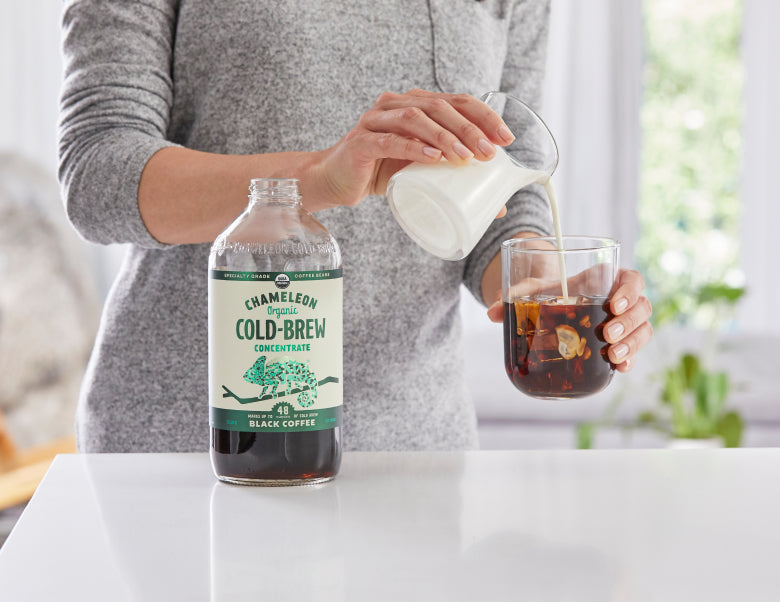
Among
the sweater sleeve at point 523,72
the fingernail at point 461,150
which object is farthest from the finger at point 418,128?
the sweater sleeve at point 523,72

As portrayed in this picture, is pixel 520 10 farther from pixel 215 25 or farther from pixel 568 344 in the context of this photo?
pixel 568 344

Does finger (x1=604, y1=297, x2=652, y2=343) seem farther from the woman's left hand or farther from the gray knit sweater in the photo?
the gray knit sweater

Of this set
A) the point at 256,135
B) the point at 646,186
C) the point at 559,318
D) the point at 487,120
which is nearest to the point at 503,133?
the point at 487,120

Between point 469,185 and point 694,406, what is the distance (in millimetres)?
2398

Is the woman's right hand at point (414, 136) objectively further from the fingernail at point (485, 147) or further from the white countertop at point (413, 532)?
the white countertop at point (413, 532)

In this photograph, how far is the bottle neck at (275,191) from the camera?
684mm

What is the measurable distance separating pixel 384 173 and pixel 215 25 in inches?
13.5

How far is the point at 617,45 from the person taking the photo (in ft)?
12.3

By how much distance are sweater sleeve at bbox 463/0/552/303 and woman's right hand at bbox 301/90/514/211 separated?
1.21 feet

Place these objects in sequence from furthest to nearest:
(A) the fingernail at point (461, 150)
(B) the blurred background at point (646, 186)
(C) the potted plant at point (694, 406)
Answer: (B) the blurred background at point (646, 186), (C) the potted plant at point (694, 406), (A) the fingernail at point (461, 150)

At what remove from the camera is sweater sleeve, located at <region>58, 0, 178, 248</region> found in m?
0.88

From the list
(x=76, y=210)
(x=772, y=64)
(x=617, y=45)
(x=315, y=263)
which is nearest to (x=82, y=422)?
(x=76, y=210)

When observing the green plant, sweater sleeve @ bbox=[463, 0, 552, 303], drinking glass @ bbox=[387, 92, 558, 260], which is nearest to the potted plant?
the green plant

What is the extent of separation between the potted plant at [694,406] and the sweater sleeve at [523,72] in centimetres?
166
